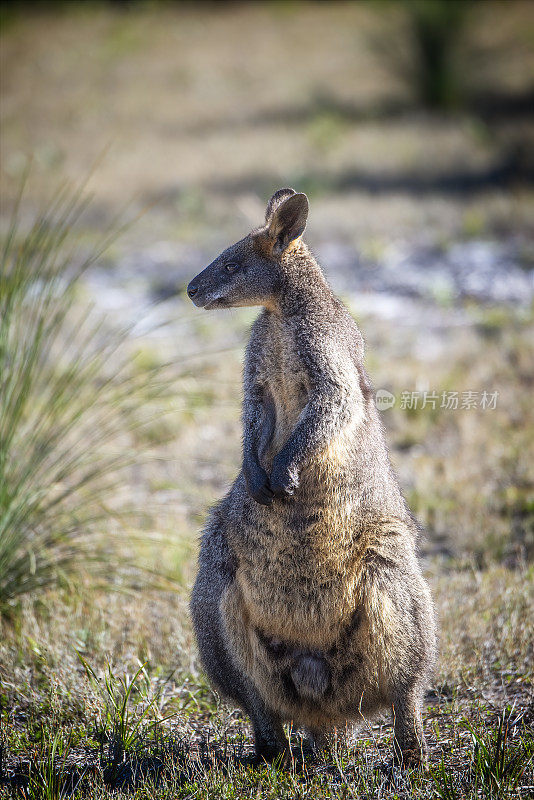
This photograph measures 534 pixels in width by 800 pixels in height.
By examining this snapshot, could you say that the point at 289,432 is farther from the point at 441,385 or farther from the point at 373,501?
the point at 441,385

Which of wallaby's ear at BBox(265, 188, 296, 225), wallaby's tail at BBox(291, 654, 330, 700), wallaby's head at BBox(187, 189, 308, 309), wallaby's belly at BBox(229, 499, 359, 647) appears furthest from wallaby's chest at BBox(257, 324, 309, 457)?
wallaby's tail at BBox(291, 654, 330, 700)

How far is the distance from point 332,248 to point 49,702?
7.59 meters

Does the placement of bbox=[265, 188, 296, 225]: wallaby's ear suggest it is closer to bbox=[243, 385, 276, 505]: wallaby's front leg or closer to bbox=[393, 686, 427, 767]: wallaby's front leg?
bbox=[243, 385, 276, 505]: wallaby's front leg

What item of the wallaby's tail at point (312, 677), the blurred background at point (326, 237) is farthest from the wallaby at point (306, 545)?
the blurred background at point (326, 237)

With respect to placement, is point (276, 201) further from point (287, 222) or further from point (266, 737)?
point (266, 737)

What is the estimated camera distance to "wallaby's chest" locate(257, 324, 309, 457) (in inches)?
122

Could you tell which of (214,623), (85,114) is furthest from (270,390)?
(85,114)

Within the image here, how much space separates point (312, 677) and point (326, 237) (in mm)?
8116

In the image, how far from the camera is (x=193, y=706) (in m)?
3.66

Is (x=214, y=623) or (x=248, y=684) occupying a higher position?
(x=214, y=623)

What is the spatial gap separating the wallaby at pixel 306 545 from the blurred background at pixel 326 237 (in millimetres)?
532

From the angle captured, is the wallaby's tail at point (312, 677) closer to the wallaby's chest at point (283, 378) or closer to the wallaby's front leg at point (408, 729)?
the wallaby's front leg at point (408, 729)

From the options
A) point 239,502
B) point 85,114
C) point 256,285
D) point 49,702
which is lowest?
point 49,702

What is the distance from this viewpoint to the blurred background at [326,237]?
14.1 feet
